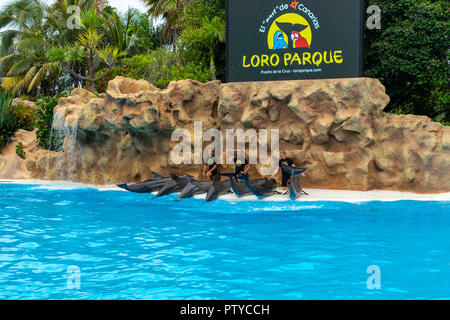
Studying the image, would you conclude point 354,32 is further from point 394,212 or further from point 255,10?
point 394,212

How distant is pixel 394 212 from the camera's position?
10758 mm

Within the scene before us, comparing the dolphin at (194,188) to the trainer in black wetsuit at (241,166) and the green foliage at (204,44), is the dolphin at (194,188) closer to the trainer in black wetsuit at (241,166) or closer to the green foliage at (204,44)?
the trainer in black wetsuit at (241,166)

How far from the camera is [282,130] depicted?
14.6 meters

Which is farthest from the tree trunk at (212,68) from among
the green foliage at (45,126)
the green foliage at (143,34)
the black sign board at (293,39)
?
the green foliage at (143,34)

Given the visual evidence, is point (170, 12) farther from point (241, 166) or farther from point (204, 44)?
point (241, 166)

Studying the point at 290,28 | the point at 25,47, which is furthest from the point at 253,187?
the point at 25,47

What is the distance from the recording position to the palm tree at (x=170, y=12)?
28352mm

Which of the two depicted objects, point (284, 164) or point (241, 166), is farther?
point (241, 166)

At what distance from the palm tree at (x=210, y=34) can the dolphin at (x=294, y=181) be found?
8.87m

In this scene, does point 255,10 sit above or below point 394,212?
above

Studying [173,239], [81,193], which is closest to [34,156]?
[81,193]

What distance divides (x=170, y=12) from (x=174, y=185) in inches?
814

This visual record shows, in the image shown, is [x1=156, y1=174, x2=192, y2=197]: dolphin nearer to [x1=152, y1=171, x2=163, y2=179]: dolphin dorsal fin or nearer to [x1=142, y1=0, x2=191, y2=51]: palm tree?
[x1=152, y1=171, x2=163, y2=179]: dolphin dorsal fin

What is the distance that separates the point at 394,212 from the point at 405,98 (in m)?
9.53
